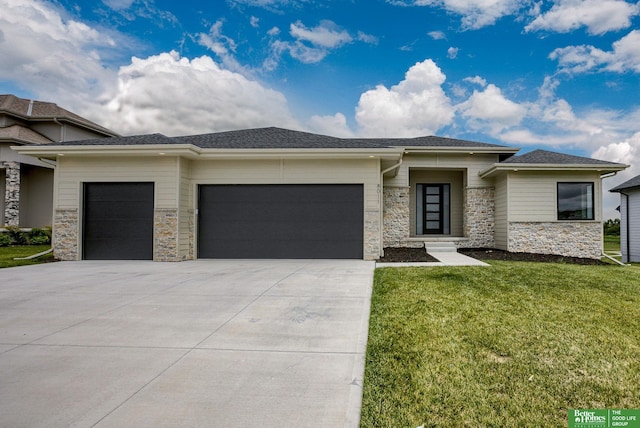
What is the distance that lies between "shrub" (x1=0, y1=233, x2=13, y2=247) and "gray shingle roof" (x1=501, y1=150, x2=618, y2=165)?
20.0 meters

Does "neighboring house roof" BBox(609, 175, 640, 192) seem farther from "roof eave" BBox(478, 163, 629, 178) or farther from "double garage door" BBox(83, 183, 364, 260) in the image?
"double garage door" BBox(83, 183, 364, 260)

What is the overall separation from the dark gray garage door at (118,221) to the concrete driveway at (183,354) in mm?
3839

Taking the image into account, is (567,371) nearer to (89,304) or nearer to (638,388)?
(638,388)

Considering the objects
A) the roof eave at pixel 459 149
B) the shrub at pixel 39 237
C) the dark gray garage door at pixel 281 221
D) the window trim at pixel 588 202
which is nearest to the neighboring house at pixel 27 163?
the shrub at pixel 39 237

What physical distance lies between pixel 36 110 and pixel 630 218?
32.4 meters

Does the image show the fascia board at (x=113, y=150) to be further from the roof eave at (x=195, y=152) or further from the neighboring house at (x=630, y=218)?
the neighboring house at (x=630, y=218)

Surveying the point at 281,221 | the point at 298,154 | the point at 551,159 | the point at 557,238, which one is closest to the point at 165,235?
the point at 281,221

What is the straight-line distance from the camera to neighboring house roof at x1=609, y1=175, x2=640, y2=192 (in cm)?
1641

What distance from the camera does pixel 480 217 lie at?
45.5 feet

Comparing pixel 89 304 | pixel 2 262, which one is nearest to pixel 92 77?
pixel 2 262

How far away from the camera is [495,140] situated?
16297 mm

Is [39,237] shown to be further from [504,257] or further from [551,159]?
[551,159]

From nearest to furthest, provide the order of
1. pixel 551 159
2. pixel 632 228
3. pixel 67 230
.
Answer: pixel 67 230 < pixel 551 159 < pixel 632 228

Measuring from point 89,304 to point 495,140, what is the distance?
16873 millimetres
